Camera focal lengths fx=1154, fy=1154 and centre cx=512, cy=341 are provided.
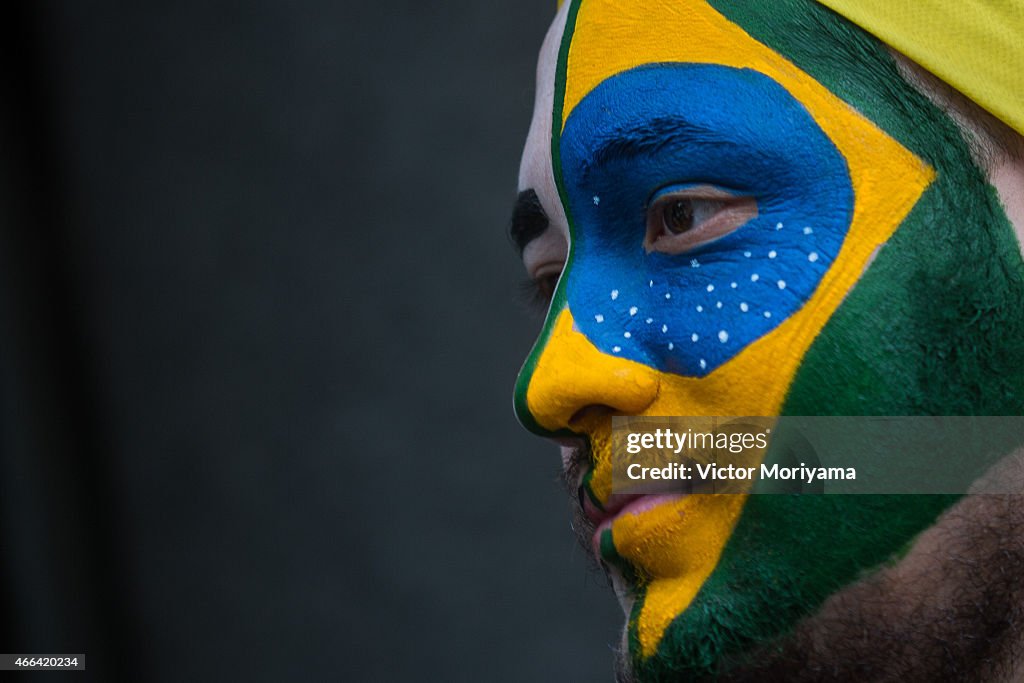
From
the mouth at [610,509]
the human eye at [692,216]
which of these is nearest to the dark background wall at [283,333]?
the mouth at [610,509]

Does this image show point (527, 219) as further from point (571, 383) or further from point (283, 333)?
point (283, 333)

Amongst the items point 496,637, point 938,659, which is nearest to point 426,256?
point 496,637

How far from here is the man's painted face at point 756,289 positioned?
53.7 inches

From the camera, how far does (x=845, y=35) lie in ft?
4.87

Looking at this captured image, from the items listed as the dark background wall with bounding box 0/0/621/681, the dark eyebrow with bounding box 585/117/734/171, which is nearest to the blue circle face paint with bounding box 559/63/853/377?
the dark eyebrow with bounding box 585/117/734/171

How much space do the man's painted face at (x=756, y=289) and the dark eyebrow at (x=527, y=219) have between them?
6.0 inches

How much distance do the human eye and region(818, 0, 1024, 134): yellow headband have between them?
278 millimetres

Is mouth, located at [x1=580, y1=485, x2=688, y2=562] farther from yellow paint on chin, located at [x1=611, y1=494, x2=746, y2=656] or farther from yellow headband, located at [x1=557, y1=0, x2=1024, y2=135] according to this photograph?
yellow headband, located at [x1=557, y1=0, x2=1024, y2=135]

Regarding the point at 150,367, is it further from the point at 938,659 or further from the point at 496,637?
the point at 938,659

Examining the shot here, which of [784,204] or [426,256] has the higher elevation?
[426,256]

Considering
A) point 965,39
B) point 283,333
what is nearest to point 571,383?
point 965,39

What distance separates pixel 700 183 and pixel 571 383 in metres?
0.30

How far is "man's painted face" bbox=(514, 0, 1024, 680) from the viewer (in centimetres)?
136

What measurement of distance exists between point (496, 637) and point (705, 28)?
1825 millimetres
